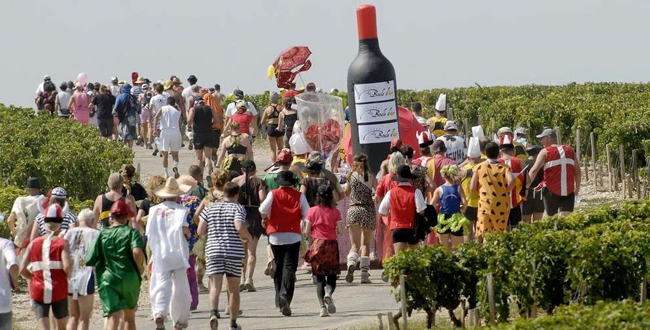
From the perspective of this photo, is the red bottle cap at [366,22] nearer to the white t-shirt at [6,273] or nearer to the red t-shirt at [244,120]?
the red t-shirt at [244,120]

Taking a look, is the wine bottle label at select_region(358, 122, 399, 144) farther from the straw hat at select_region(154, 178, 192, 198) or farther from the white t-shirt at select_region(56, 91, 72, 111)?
the white t-shirt at select_region(56, 91, 72, 111)

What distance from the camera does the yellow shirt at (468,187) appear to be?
18812 millimetres

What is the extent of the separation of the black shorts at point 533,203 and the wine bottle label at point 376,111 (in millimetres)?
3122

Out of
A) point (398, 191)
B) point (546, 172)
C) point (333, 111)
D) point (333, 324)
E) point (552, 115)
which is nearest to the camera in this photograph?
point (333, 324)

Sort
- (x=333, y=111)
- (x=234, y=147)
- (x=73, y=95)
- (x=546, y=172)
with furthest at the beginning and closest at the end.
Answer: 1. (x=73, y=95)
2. (x=333, y=111)
3. (x=234, y=147)
4. (x=546, y=172)

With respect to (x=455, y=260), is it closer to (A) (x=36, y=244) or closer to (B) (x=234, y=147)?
(A) (x=36, y=244)

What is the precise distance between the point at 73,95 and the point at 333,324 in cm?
2000

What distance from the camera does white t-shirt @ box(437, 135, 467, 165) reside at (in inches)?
817

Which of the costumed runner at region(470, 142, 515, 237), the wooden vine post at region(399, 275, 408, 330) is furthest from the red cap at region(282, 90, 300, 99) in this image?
the wooden vine post at region(399, 275, 408, 330)

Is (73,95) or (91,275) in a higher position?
(73,95)

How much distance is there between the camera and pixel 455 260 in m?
15.0

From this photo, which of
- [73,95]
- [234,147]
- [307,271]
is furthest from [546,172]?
[73,95]

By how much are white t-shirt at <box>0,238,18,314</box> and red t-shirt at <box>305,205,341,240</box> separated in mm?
4038

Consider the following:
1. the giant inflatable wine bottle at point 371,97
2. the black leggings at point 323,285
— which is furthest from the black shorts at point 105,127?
the black leggings at point 323,285
